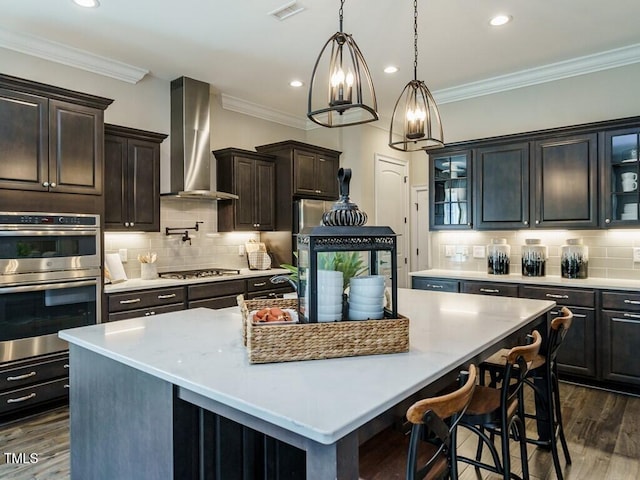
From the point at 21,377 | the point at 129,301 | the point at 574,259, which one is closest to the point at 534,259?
the point at 574,259

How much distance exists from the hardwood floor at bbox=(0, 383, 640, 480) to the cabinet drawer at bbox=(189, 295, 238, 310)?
132 centimetres

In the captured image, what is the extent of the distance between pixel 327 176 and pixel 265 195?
37.0 inches

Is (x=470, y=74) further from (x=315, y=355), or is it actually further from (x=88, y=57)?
(x=315, y=355)

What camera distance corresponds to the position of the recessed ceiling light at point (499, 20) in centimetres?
336

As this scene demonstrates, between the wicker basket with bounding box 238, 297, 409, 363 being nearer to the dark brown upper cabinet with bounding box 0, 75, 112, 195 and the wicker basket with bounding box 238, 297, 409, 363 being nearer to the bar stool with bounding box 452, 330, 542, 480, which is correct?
the bar stool with bounding box 452, 330, 542, 480

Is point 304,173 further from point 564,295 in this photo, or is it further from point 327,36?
point 564,295

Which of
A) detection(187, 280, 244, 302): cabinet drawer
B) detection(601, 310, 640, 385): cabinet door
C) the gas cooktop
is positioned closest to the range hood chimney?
the gas cooktop

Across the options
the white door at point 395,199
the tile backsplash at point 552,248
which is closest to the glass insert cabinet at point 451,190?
the tile backsplash at point 552,248

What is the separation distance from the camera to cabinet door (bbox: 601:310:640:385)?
3.53 meters

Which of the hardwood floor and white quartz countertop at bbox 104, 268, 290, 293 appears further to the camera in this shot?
white quartz countertop at bbox 104, 268, 290, 293

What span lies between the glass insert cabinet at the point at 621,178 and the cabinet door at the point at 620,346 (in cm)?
83

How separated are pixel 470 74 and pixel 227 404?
14.6 feet

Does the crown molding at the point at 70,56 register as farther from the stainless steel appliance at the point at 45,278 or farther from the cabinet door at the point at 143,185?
the stainless steel appliance at the point at 45,278

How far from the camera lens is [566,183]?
4.08 m
